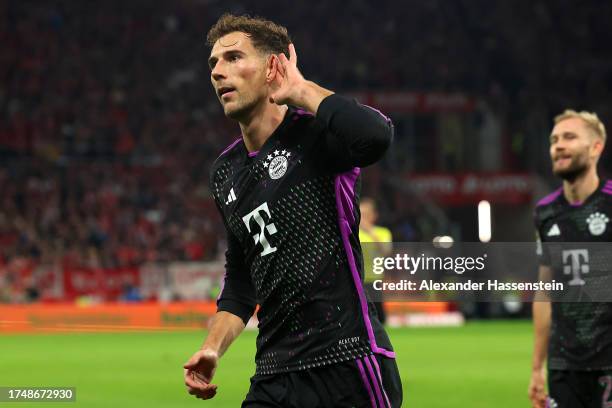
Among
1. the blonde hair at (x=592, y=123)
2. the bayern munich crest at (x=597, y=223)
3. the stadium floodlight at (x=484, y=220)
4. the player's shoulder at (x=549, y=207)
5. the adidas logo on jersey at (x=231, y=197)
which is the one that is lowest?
the adidas logo on jersey at (x=231, y=197)

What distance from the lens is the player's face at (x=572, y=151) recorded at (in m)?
6.15

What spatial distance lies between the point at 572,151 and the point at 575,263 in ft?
1.99

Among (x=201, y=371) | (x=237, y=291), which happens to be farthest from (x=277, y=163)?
(x=201, y=371)

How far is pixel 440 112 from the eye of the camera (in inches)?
1427

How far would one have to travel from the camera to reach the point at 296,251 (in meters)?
3.87

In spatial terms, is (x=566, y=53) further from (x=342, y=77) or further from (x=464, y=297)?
(x=464, y=297)

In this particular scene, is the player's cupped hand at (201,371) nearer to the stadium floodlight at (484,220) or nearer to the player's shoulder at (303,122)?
the player's shoulder at (303,122)

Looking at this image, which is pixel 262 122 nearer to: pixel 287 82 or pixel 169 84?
pixel 287 82

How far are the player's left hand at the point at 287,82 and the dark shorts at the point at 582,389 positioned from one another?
283cm

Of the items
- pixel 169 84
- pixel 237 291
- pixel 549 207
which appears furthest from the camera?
pixel 169 84

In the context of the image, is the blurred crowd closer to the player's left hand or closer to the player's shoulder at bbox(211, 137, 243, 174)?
the player's shoulder at bbox(211, 137, 243, 174)

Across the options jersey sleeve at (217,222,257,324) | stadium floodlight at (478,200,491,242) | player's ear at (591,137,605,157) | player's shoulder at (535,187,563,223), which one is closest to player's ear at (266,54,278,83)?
jersey sleeve at (217,222,257,324)

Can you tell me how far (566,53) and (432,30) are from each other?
170 inches

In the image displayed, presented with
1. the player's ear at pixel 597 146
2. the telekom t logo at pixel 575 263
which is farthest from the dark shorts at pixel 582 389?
the player's ear at pixel 597 146
